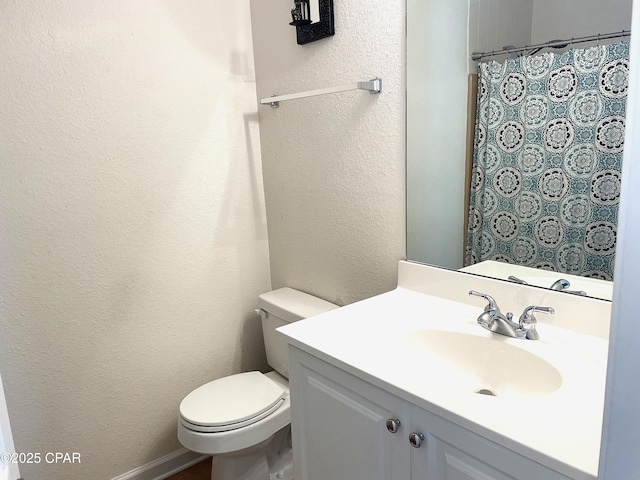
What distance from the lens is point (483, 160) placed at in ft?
4.59

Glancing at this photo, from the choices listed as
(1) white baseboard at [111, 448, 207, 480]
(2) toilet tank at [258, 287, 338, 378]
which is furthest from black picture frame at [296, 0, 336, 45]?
(1) white baseboard at [111, 448, 207, 480]

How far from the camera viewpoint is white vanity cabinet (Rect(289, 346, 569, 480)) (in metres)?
0.82

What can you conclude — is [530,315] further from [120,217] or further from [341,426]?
[120,217]

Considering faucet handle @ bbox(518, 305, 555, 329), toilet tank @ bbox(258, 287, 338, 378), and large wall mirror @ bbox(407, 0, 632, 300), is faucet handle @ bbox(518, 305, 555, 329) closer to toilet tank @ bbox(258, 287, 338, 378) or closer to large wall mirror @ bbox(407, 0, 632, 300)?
large wall mirror @ bbox(407, 0, 632, 300)

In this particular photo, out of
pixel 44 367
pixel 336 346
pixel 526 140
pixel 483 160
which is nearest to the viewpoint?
pixel 336 346

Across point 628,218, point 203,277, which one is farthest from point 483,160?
point 203,277

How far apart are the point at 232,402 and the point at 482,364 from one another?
3.17 feet

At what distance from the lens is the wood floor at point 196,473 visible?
6.48 feet

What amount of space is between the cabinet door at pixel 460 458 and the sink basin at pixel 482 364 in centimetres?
11

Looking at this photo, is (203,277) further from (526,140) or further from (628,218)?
(628,218)

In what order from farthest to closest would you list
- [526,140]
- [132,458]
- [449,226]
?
1. [132,458]
2. [449,226]
3. [526,140]

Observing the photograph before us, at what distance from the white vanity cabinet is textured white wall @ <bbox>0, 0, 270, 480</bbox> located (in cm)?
86

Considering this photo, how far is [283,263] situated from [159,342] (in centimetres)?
64

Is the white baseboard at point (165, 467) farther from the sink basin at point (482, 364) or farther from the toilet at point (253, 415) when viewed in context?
the sink basin at point (482, 364)
